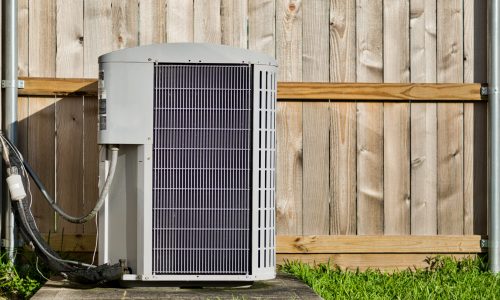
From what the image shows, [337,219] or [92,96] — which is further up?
[92,96]

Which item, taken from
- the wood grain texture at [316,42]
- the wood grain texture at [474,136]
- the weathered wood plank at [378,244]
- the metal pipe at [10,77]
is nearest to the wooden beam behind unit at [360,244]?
the weathered wood plank at [378,244]

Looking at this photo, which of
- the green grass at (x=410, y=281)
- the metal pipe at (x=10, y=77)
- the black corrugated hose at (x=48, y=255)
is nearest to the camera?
the black corrugated hose at (x=48, y=255)

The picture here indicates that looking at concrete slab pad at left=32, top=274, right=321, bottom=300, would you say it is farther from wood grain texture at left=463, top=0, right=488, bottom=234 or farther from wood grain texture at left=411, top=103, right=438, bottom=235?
wood grain texture at left=463, top=0, right=488, bottom=234

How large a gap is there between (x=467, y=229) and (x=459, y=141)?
1.60ft

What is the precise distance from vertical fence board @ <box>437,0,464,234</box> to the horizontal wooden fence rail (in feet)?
0.24

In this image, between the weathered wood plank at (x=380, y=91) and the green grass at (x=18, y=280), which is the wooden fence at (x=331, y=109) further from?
the green grass at (x=18, y=280)

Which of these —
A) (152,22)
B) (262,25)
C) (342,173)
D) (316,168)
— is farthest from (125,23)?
(342,173)

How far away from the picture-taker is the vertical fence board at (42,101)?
4.96 m

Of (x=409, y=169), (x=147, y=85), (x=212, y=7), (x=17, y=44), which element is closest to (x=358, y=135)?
(x=409, y=169)

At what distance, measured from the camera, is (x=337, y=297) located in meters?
4.34

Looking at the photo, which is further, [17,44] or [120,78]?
[17,44]

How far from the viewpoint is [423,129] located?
5133 millimetres

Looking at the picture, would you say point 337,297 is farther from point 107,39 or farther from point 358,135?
point 107,39

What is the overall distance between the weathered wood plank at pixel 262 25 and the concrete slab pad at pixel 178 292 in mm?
1384
